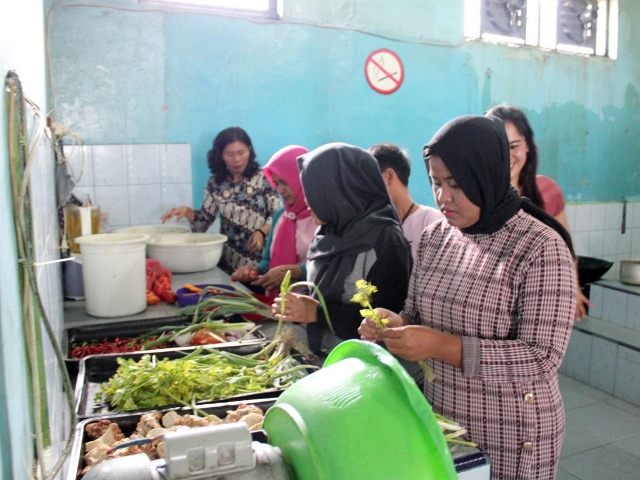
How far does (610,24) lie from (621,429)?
3.86 metres

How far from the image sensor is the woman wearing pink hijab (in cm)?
277

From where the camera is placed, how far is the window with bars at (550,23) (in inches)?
199

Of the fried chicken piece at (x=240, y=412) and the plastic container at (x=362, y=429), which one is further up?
the plastic container at (x=362, y=429)

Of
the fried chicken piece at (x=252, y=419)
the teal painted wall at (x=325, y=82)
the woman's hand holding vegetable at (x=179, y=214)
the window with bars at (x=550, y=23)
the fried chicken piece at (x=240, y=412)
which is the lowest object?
the fried chicken piece at (x=240, y=412)

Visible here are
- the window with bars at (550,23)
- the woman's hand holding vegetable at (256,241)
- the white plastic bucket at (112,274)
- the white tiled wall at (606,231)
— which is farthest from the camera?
the white tiled wall at (606,231)

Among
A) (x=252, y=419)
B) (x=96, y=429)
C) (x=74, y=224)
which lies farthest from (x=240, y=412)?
(x=74, y=224)

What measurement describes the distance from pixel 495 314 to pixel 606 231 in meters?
4.95

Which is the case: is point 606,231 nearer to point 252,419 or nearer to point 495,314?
point 495,314

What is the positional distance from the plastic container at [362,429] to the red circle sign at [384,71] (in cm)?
420

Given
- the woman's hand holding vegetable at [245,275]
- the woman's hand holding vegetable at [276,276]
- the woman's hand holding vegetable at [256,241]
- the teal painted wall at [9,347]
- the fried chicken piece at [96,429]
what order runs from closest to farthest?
the teal painted wall at [9,347] → the fried chicken piece at [96,429] → the woman's hand holding vegetable at [276,276] → the woman's hand holding vegetable at [245,275] → the woman's hand holding vegetable at [256,241]

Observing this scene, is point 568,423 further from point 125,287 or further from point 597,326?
point 125,287

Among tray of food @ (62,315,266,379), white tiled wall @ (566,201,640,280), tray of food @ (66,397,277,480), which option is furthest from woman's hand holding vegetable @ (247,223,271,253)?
white tiled wall @ (566,201,640,280)

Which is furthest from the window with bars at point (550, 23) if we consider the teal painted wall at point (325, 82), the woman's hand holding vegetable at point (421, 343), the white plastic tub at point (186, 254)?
the woman's hand holding vegetable at point (421, 343)

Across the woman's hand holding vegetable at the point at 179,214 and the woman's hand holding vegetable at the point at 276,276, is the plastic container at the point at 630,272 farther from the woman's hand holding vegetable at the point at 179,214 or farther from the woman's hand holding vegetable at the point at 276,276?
the woman's hand holding vegetable at the point at 179,214
